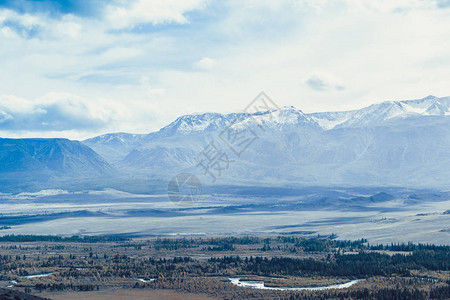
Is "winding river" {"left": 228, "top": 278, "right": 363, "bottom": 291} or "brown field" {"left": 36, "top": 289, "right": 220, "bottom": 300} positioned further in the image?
"winding river" {"left": 228, "top": 278, "right": 363, "bottom": 291}

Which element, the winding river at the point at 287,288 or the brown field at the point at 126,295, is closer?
the brown field at the point at 126,295

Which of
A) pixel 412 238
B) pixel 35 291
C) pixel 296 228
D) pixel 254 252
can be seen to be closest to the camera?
pixel 35 291

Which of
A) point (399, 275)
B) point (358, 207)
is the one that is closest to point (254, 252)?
point (399, 275)

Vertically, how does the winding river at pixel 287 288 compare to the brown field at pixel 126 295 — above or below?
below

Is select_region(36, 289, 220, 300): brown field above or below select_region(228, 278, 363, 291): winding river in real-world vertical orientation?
above

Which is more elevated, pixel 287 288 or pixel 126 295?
pixel 126 295

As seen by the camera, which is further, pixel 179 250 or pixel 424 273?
pixel 179 250

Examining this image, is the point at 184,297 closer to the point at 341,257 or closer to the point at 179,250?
the point at 341,257

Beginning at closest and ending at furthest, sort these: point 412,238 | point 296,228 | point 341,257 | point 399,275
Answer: point 399,275, point 341,257, point 412,238, point 296,228

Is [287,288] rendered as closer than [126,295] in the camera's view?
No
